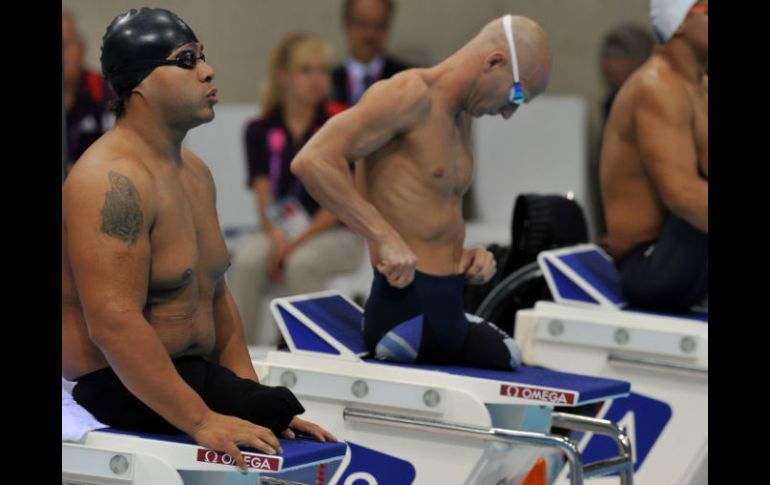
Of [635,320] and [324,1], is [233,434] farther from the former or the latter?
[324,1]

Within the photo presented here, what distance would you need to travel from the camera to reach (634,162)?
441cm

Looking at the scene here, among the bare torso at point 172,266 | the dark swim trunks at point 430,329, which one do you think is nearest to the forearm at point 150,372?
the bare torso at point 172,266

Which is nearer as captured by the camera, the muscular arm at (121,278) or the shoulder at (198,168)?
the muscular arm at (121,278)

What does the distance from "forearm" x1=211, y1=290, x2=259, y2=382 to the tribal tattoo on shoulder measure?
0.38 meters

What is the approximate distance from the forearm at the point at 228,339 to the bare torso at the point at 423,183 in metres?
0.60

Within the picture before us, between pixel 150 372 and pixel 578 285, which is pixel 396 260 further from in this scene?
pixel 578 285

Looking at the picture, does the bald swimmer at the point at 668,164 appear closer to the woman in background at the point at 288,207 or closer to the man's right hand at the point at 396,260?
the man's right hand at the point at 396,260

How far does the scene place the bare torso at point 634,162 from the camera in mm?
4320

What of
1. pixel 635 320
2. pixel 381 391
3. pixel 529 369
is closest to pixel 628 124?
pixel 635 320

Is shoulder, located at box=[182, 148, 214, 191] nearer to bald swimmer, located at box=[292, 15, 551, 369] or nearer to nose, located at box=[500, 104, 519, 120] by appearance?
bald swimmer, located at box=[292, 15, 551, 369]

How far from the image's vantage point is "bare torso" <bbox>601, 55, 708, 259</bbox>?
14.2 ft

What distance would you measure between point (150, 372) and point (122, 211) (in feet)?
0.93

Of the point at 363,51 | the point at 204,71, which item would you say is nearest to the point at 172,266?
the point at 204,71

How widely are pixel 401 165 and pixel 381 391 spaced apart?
549 millimetres
